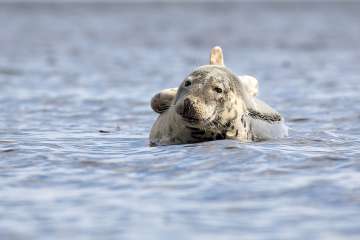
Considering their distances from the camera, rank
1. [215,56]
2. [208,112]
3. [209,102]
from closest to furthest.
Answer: [208,112], [209,102], [215,56]

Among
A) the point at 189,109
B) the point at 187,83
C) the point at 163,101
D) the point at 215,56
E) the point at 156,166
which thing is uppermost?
the point at 215,56

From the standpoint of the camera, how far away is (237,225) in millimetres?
6344

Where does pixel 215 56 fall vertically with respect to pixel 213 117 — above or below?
above

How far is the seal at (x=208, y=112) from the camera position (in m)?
9.20

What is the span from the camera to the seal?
362 inches

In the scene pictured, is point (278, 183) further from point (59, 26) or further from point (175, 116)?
point (59, 26)

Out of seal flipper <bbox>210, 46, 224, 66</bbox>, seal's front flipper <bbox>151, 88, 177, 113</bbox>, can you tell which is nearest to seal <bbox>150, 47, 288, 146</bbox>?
seal's front flipper <bbox>151, 88, 177, 113</bbox>

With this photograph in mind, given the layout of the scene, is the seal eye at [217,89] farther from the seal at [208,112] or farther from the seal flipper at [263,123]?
the seal flipper at [263,123]

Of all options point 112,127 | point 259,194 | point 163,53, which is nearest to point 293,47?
point 163,53

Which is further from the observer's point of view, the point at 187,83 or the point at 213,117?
the point at 187,83

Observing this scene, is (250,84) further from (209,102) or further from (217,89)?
(209,102)

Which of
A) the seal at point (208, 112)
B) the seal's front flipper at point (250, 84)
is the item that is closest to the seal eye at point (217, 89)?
the seal at point (208, 112)

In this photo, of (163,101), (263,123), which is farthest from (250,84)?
(163,101)

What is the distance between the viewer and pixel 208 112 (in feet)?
30.0
